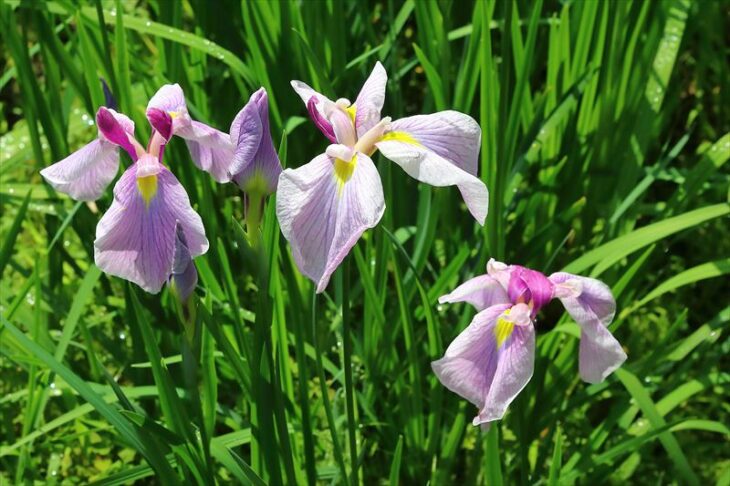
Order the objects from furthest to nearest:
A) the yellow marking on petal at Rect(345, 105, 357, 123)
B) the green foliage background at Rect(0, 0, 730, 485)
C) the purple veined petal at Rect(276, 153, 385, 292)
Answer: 1. the green foliage background at Rect(0, 0, 730, 485)
2. the yellow marking on petal at Rect(345, 105, 357, 123)
3. the purple veined petal at Rect(276, 153, 385, 292)

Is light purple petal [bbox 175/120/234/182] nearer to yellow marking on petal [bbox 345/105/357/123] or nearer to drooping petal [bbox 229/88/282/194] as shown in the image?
drooping petal [bbox 229/88/282/194]

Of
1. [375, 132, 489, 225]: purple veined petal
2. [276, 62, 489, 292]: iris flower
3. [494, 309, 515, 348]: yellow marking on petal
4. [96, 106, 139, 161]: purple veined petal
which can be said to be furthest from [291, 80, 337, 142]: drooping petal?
[494, 309, 515, 348]: yellow marking on petal

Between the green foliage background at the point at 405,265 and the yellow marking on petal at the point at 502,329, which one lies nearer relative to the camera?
the yellow marking on petal at the point at 502,329

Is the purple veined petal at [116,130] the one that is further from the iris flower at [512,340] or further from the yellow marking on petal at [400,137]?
the iris flower at [512,340]

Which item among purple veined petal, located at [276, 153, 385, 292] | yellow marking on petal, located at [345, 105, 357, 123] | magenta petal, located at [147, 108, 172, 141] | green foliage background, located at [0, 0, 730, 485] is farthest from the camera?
green foliage background, located at [0, 0, 730, 485]

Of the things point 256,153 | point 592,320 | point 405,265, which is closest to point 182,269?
point 256,153

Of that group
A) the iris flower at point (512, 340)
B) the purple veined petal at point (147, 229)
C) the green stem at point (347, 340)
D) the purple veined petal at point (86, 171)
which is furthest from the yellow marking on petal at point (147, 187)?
the iris flower at point (512, 340)

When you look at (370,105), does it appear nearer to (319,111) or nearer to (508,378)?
(319,111)

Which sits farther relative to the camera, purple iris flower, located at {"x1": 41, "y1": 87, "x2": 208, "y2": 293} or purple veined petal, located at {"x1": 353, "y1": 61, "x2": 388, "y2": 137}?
purple veined petal, located at {"x1": 353, "y1": 61, "x2": 388, "y2": 137}
